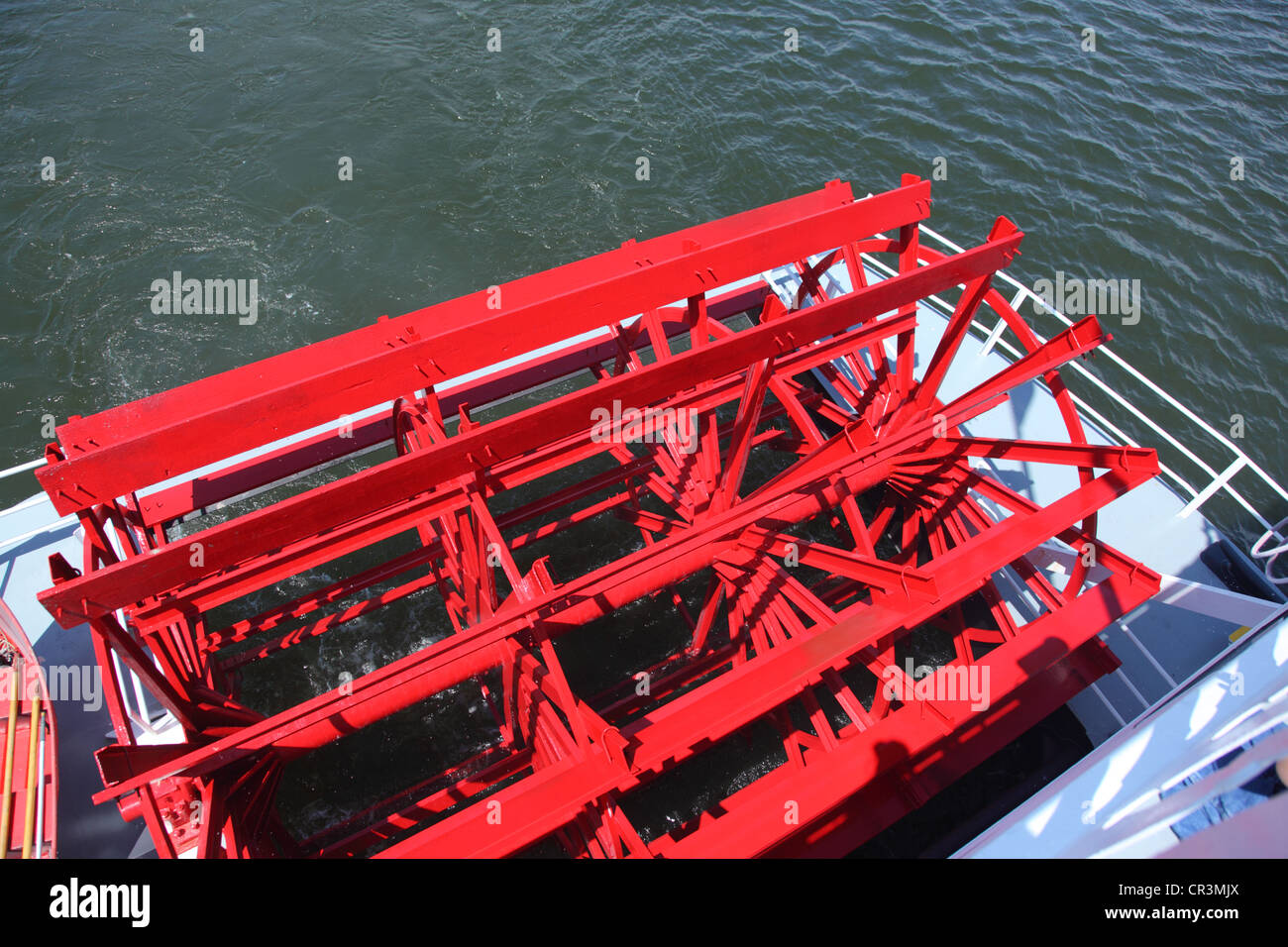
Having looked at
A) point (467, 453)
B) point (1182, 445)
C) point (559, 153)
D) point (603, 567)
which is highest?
point (559, 153)

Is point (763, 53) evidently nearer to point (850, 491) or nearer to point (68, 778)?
point (850, 491)

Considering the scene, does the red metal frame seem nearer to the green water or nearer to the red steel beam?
the red steel beam

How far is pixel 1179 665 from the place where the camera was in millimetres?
8727

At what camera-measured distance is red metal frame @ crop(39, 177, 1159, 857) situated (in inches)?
256

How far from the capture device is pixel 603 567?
8.51 meters

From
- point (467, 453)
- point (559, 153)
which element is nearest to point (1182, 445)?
point (467, 453)

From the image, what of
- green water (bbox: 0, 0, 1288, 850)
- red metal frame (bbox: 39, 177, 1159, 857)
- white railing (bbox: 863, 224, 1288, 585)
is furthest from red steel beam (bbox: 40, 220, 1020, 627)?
green water (bbox: 0, 0, 1288, 850)

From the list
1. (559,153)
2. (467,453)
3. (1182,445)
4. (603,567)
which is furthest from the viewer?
(559,153)

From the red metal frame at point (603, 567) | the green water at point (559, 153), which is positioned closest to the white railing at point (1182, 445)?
the red metal frame at point (603, 567)

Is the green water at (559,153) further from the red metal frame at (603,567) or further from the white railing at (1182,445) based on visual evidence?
the red metal frame at (603,567)

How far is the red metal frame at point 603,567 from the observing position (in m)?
6.50

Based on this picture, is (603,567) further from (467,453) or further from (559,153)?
(559,153)
